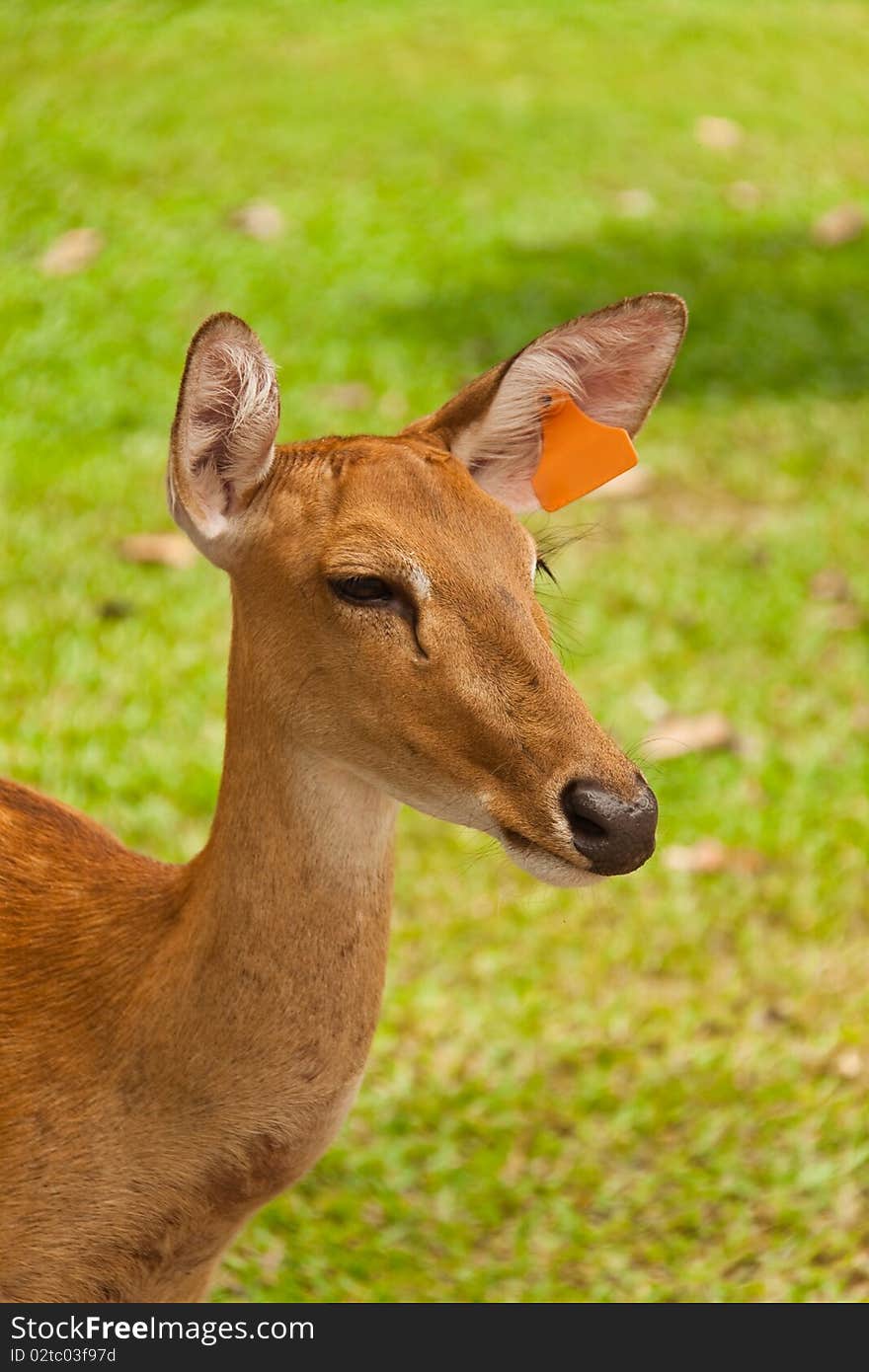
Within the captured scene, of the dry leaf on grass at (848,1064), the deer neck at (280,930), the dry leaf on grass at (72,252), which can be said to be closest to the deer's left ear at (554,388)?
the deer neck at (280,930)

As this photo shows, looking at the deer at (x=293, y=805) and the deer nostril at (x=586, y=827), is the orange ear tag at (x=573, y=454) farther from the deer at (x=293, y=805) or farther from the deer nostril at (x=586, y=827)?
the deer nostril at (x=586, y=827)

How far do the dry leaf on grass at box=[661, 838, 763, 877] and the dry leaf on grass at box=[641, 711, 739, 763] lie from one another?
1.20 feet

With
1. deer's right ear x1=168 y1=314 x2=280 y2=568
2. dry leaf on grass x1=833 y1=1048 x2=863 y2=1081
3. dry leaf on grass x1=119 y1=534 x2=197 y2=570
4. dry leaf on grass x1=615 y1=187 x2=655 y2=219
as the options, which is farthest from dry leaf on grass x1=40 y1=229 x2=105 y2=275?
deer's right ear x1=168 y1=314 x2=280 y2=568

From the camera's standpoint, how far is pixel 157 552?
17.9 feet

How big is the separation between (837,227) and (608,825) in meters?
7.17

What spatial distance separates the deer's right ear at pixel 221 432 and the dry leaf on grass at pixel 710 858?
8.07ft

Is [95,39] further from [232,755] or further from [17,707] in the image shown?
[232,755]

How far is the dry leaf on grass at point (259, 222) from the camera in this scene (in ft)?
24.9

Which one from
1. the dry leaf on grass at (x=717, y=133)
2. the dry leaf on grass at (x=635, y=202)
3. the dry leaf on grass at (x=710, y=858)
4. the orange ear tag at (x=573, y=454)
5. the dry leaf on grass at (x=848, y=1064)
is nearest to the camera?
the orange ear tag at (x=573, y=454)

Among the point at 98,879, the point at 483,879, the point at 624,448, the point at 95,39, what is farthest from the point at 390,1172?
the point at 95,39

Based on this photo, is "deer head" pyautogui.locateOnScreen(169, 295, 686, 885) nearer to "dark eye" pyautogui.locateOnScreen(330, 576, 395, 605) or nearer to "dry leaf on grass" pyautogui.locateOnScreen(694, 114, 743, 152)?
"dark eye" pyautogui.locateOnScreen(330, 576, 395, 605)

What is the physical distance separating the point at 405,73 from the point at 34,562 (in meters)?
4.99

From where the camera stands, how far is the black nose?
1.94 metres

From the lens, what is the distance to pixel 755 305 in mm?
7605
